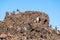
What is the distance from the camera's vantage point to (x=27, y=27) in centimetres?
8350

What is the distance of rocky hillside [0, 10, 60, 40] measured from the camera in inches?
3046

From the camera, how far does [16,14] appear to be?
9300cm

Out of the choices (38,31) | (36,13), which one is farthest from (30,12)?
(38,31)

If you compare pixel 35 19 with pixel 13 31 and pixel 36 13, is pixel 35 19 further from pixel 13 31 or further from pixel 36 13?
pixel 13 31

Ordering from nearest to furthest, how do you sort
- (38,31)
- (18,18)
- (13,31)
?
1. (13,31)
2. (38,31)
3. (18,18)

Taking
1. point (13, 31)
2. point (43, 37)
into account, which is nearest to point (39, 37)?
point (43, 37)

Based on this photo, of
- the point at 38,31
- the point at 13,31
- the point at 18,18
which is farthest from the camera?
the point at 18,18

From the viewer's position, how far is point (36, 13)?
94.1 metres

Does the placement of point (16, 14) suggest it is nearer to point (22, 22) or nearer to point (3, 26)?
point (22, 22)

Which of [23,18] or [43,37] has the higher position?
[23,18]

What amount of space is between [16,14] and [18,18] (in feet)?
13.5

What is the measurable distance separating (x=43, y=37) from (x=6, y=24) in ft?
47.0

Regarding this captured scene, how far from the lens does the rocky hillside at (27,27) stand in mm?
77375

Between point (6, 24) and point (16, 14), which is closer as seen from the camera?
point (6, 24)
